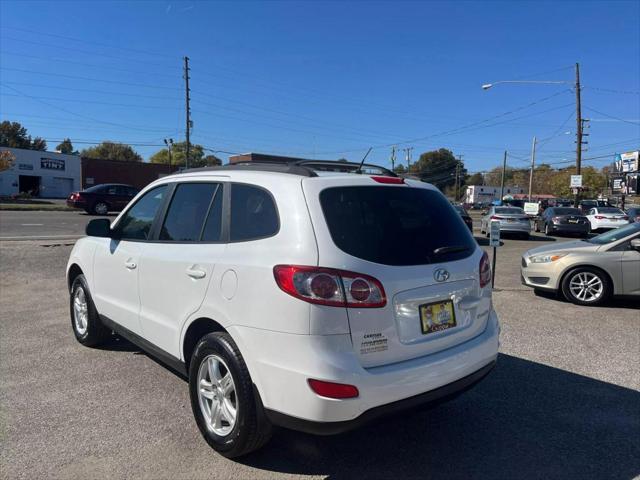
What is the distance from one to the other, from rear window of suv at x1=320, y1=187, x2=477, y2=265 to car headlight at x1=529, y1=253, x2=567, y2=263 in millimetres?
5314

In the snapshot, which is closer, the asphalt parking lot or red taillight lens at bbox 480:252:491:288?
the asphalt parking lot

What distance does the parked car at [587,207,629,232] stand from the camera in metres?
24.8

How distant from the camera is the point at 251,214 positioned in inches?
118

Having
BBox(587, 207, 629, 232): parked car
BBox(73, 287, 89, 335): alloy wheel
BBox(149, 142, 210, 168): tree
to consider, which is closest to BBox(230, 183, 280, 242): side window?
BBox(73, 287, 89, 335): alloy wheel

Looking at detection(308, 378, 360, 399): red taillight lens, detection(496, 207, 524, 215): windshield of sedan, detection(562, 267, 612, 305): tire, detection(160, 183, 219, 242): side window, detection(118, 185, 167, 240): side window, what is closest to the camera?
detection(308, 378, 360, 399): red taillight lens

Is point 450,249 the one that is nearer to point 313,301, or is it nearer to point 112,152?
point 313,301

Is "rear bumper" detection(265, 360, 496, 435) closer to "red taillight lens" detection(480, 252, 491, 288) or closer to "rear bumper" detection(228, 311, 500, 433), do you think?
"rear bumper" detection(228, 311, 500, 433)

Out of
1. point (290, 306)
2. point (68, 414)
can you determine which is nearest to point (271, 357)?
point (290, 306)

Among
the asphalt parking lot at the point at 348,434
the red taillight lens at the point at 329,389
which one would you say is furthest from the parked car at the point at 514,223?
the red taillight lens at the point at 329,389

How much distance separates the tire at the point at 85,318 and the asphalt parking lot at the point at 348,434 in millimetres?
130

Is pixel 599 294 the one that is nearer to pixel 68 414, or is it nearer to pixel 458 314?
pixel 458 314

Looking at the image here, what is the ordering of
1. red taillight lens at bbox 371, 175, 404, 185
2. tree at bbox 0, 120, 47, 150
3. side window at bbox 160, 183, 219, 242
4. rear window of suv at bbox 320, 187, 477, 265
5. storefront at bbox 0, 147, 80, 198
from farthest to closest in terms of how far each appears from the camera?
tree at bbox 0, 120, 47, 150
storefront at bbox 0, 147, 80, 198
side window at bbox 160, 183, 219, 242
red taillight lens at bbox 371, 175, 404, 185
rear window of suv at bbox 320, 187, 477, 265

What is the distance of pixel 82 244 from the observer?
5.11 meters

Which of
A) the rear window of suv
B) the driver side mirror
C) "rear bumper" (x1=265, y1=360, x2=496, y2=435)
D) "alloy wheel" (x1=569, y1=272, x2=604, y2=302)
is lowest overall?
"alloy wheel" (x1=569, y1=272, x2=604, y2=302)
